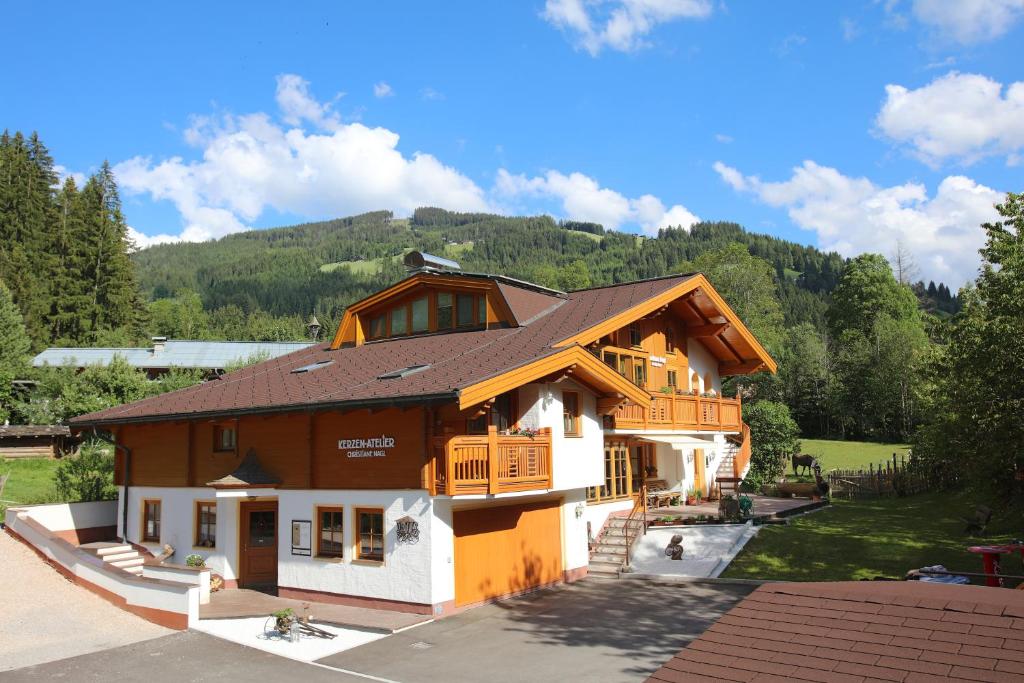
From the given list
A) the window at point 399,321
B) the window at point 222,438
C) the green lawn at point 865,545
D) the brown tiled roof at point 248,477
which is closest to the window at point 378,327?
the window at point 399,321

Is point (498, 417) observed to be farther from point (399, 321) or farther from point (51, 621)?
point (51, 621)

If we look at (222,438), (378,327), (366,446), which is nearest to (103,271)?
(378,327)

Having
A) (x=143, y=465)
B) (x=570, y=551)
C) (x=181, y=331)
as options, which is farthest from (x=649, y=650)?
(x=181, y=331)

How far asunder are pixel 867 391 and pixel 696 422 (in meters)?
31.6

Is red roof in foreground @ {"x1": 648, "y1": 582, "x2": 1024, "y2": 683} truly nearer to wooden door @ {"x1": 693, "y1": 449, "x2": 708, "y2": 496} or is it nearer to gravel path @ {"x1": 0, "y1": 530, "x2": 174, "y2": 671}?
gravel path @ {"x1": 0, "y1": 530, "x2": 174, "y2": 671}

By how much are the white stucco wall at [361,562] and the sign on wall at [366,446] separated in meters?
0.83

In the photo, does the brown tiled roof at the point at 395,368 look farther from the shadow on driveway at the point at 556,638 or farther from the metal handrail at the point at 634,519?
the metal handrail at the point at 634,519

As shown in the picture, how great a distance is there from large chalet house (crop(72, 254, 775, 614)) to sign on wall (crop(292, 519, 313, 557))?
0.04 meters

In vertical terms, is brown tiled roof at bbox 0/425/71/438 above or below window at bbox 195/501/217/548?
above

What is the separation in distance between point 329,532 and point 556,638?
6.28 metres

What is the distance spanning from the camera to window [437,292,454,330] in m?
24.0

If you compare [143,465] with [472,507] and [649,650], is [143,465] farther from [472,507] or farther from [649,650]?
[649,650]

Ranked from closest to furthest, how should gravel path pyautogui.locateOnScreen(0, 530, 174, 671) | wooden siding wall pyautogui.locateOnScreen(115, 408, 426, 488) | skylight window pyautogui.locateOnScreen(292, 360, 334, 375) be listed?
gravel path pyautogui.locateOnScreen(0, 530, 174, 671) → wooden siding wall pyautogui.locateOnScreen(115, 408, 426, 488) → skylight window pyautogui.locateOnScreen(292, 360, 334, 375)

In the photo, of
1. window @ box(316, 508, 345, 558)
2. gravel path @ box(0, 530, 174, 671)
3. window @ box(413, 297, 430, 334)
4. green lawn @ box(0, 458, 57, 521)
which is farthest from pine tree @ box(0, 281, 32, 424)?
window @ box(316, 508, 345, 558)
